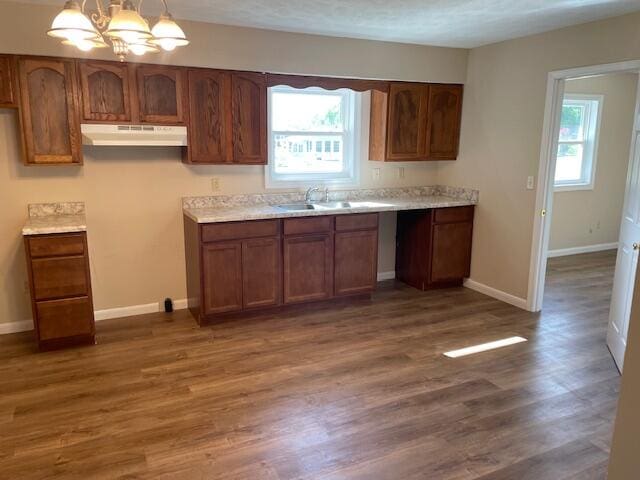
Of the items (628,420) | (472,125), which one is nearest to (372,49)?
(472,125)

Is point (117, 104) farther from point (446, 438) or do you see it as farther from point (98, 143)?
point (446, 438)

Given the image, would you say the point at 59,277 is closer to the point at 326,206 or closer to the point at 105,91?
the point at 105,91

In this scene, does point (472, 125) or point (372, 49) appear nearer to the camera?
A: point (372, 49)

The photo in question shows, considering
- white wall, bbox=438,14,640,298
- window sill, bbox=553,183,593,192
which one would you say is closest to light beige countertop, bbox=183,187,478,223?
white wall, bbox=438,14,640,298

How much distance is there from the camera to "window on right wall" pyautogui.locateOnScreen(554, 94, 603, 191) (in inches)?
255

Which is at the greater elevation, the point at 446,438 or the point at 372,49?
the point at 372,49

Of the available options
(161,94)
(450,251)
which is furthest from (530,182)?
(161,94)

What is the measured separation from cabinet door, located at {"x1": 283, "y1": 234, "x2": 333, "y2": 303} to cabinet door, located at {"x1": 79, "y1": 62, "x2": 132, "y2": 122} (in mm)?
1670

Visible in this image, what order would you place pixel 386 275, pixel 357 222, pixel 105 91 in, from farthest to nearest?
pixel 386 275
pixel 357 222
pixel 105 91

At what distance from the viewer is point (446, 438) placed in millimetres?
2617

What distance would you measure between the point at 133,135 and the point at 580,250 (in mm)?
5966

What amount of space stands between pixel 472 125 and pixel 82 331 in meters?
4.04

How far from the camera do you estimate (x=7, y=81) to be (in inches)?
135

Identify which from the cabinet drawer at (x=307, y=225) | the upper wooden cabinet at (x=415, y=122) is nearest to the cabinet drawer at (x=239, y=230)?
the cabinet drawer at (x=307, y=225)
